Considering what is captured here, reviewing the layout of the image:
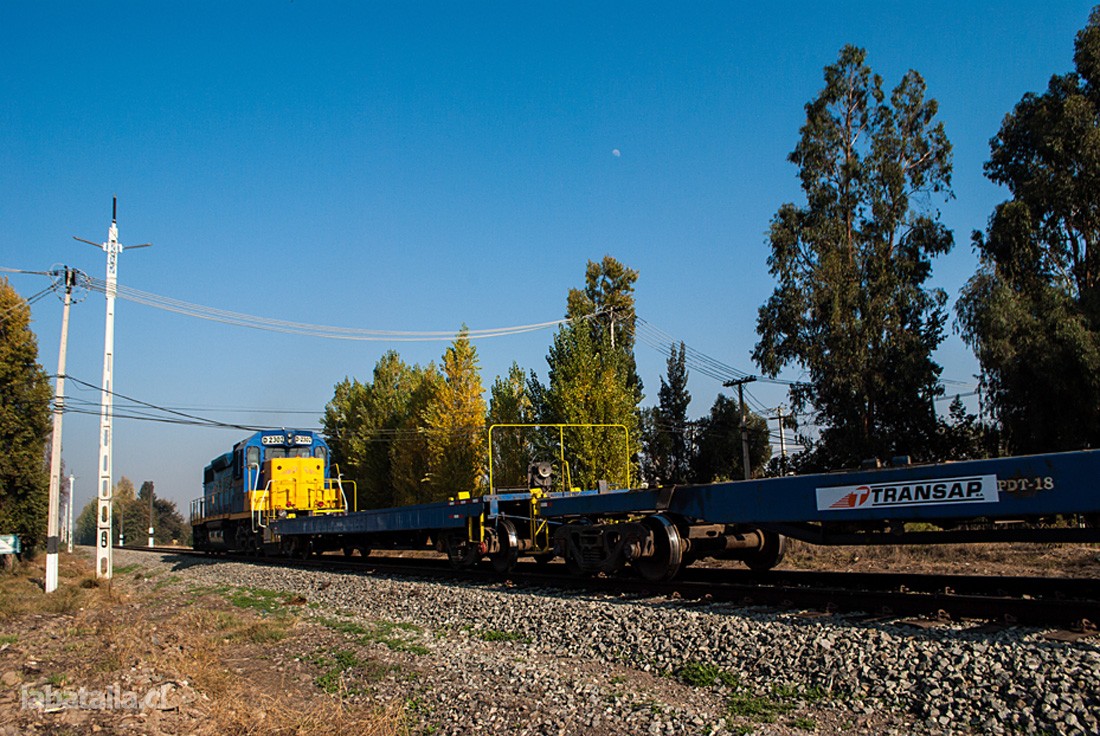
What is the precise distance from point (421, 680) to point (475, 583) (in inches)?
247

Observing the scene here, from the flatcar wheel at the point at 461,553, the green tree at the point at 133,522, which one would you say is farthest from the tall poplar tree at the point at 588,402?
the green tree at the point at 133,522

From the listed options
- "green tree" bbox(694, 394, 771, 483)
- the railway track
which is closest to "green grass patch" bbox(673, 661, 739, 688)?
the railway track

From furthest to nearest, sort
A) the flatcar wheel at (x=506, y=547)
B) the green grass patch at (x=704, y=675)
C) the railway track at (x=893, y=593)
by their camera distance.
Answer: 1. the flatcar wheel at (x=506, y=547)
2. the railway track at (x=893, y=593)
3. the green grass patch at (x=704, y=675)

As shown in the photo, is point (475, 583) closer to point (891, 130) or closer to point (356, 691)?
point (356, 691)

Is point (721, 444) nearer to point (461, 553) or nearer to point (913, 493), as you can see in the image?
point (461, 553)

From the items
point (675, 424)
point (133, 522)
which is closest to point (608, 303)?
point (675, 424)

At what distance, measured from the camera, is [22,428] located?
82.2ft

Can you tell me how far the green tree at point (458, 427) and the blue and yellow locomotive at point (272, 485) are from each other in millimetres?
5536

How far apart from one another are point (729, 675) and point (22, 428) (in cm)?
2617

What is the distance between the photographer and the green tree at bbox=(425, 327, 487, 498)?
97.6 feet

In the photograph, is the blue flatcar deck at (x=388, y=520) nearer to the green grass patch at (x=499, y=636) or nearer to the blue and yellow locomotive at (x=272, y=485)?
the blue and yellow locomotive at (x=272, y=485)

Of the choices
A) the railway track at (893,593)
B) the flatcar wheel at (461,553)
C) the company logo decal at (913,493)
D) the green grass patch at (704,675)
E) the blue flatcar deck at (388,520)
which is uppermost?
the company logo decal at (913,493)

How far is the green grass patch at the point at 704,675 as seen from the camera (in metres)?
6.34

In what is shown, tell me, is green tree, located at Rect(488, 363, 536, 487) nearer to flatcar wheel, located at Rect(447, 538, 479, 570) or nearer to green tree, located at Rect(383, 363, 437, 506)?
green tree, located at Rect(383, 363, 437, 506)
